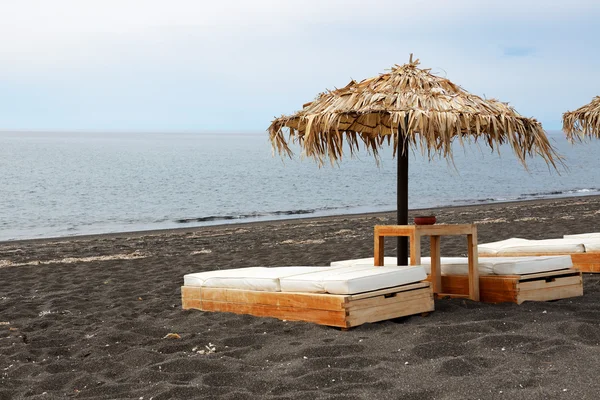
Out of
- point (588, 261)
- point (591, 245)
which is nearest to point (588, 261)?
point (588, 261)

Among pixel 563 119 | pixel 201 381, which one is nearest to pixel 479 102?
pixel 201 381

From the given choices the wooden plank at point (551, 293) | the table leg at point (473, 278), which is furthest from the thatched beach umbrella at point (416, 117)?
the wooden plank at point (551, 293)

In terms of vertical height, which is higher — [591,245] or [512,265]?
[512,265]

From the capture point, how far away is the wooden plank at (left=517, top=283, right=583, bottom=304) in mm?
5473

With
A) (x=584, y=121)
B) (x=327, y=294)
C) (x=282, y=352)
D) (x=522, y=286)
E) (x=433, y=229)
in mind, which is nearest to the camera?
(x=282, y=352)

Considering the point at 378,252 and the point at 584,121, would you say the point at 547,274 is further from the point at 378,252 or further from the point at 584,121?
the point at 584,121

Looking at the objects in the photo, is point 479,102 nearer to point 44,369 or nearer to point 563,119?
point 44,369

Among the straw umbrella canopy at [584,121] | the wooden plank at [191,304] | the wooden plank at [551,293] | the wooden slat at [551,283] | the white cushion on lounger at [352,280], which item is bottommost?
the wooden plank at [191,304]

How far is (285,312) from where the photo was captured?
5203 mm

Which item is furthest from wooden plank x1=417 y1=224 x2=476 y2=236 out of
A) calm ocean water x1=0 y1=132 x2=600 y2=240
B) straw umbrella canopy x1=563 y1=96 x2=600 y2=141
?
calm ocean water x1=0 y1=132 x2=600 y2=240

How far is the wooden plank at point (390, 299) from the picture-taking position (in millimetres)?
4820

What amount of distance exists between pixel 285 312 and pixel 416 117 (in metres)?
1.78

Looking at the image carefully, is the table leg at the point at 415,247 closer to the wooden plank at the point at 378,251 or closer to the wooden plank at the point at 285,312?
the wooden plank at the point at 378,251

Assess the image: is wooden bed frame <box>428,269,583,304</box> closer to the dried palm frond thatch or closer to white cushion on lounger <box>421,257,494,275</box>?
white cushion on lounger <box>421,257,494,275</box>
